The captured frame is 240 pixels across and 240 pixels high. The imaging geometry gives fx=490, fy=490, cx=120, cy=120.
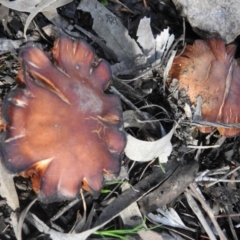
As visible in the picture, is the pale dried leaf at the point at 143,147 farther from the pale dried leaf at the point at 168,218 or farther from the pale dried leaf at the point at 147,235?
the pale dried leaf at the point at 147,235

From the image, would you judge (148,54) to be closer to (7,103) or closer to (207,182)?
(207,182)

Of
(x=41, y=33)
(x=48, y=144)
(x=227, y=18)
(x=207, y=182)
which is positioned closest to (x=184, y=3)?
(x=227, y=18)

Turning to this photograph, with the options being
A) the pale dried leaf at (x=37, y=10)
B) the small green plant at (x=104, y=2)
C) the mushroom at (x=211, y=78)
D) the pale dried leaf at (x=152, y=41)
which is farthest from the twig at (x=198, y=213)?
the pale dried leaf at (x=37, y=10)

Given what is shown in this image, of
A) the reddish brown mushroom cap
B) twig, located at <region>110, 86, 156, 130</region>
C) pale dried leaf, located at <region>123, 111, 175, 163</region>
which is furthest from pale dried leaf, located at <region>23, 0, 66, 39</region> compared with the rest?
pale dried leaf, located at <region>123, 111, 175, 163</region>

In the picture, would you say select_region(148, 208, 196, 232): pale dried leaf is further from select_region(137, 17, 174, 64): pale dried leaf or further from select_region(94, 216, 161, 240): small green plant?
select_region(137, 17, 174, 64): pale dried leaf

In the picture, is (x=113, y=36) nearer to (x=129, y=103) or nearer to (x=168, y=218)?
(x=129, y=103)

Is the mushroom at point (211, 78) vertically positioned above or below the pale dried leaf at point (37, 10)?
below
